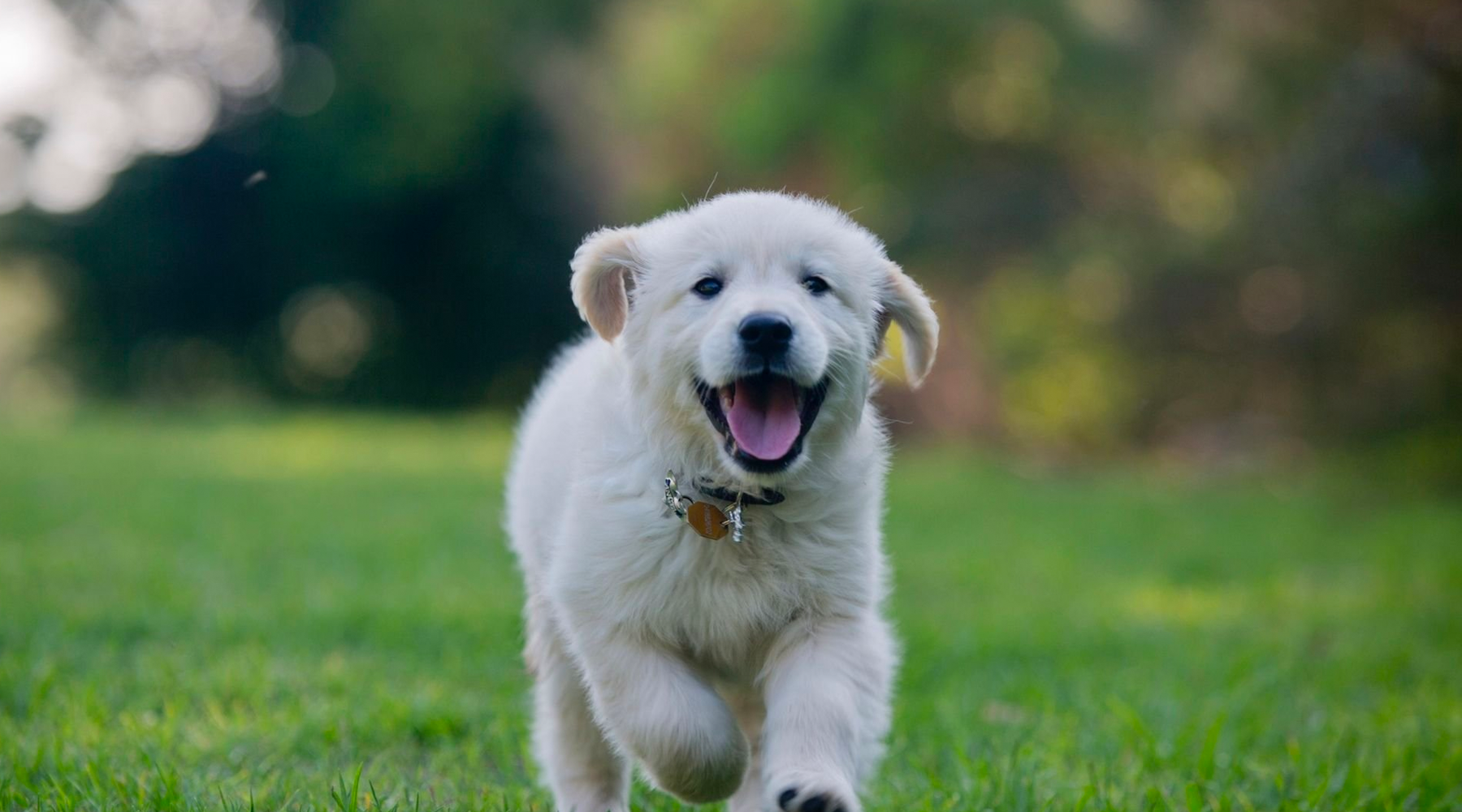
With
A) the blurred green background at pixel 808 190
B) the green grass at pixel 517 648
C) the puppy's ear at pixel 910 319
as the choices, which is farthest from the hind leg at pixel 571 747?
the blurred green background at pixel 808 190

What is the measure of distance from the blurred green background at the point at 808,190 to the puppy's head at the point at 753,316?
923 cm

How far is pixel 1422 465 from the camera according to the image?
1211cm

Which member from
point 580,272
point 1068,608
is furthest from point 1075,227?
point 580,272

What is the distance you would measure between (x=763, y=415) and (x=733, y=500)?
0.21 m

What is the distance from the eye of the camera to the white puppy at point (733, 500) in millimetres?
2961

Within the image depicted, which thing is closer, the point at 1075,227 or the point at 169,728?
the point at 169,728

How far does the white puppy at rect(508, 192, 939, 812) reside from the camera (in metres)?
2.96

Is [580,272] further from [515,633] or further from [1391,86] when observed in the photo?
[1391,86]

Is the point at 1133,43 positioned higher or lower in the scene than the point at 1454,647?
higher

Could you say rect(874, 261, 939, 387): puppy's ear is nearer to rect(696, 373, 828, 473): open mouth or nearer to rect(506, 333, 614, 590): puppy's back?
rect(696, 373, 828, 473): open mouth

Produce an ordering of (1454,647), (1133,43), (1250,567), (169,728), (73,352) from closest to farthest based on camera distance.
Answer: (169,728) → (1454,647) → (1250,567) → (1133,43) → (73,352)

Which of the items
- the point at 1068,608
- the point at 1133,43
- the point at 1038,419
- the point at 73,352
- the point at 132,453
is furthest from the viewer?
the point at 73,352

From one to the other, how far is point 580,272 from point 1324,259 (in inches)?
411

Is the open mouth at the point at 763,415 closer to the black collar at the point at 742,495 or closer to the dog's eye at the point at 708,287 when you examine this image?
the black collar at the point at 742,495
